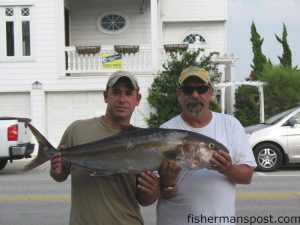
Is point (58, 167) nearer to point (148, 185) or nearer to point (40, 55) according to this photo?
point (148, 185)

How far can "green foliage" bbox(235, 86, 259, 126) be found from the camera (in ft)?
72.2

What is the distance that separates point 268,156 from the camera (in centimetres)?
1318

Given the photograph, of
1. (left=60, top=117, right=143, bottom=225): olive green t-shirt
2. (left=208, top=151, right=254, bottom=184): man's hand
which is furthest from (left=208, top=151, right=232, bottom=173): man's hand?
(left=60, top=117, right=143, bottom=225): olive green t-shirt

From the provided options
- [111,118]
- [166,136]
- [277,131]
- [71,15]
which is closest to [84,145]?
[111,118]

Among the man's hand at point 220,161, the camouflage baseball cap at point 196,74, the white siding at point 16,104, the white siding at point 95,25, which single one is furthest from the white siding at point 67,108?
the man's hand at point 220,161

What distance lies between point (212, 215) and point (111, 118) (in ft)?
2.90

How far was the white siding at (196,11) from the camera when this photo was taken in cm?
2591

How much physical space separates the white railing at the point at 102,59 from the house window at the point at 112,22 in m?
2.67

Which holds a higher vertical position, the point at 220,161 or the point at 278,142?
the point at 220,161

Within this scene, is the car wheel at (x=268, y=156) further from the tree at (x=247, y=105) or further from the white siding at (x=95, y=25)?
the white siding at (x=95, y=25)

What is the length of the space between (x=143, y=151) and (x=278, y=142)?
412 inches

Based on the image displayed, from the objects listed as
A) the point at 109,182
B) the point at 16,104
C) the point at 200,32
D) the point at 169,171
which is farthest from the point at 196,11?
the point at 169,171

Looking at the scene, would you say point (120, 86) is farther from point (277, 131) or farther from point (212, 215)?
point (277, 131)

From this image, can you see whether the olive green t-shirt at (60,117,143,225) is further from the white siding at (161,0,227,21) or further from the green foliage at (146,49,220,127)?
the white siding at (161,0,227,21)
